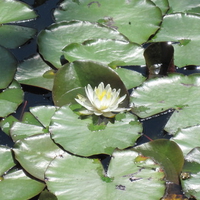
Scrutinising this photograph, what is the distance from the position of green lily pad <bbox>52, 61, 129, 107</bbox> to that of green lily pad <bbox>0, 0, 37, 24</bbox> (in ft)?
2.57

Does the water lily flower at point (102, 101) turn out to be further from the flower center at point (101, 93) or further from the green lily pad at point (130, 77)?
the green lily pad at point (130, 77)

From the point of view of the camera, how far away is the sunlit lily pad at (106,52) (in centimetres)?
226

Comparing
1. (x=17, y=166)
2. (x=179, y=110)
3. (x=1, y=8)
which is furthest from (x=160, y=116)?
(x=1, y=8)

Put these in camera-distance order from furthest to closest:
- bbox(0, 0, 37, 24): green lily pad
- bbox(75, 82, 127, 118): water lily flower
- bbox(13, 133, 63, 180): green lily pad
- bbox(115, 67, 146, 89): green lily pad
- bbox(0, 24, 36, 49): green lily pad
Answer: bbox(0, 0, 37, 24): green lily pad → bbox(0, 24, 36, 49): green lily pad → bbox(115, 67, 146, 89): green lily pad → bbox(75, 82, 127, 118): water lily flower → bbox(13, 133, 63, 180): green lily pad

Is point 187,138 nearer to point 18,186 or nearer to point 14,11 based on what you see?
point 18,186

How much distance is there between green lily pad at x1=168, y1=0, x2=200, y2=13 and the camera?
8.81 ft

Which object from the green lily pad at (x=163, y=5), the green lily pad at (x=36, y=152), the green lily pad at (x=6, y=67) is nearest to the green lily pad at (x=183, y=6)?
the green lily pad at (x=163, y=5)

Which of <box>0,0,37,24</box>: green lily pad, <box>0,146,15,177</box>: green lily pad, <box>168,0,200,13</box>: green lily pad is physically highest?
<box>0,0,37,24</box>: green lily pad

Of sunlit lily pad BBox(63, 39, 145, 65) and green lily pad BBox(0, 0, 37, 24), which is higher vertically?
green lily pad BBox(0, 0, 37, 24)

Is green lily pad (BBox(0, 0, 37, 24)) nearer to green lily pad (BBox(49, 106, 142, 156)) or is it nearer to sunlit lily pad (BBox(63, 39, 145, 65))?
sunlit lily pad (BBox(63, 39, 145, 65))

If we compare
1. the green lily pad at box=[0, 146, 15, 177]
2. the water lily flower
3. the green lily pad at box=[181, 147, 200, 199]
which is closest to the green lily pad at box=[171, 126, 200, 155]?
the green lily pad at box=[181, 147, 200, 199]

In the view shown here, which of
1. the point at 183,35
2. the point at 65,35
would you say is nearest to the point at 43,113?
the point at 65,35

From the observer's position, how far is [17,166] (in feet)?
5.86

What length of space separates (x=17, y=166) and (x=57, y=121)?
29 cm
